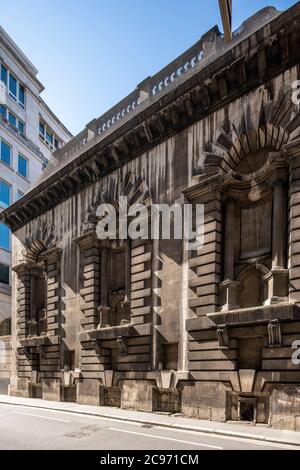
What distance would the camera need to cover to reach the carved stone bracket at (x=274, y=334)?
13.2m

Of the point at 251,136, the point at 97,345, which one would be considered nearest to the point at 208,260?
the point at 251,136

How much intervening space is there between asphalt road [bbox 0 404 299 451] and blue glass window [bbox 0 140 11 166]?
32773mm

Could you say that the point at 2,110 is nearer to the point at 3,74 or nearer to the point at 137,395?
the point at 3,74

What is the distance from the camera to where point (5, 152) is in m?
42.9

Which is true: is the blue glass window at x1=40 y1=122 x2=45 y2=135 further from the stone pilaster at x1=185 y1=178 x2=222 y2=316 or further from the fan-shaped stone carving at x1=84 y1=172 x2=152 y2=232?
the stone pilaster at x1=185 y1=178 x2=222 y2=316

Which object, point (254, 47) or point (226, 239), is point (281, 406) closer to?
point (226, 239)

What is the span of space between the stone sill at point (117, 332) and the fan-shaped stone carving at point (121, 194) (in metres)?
5.75

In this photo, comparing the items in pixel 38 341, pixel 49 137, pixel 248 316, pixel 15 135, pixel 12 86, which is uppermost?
pixel 12 86

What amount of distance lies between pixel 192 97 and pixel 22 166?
33475 millimetres

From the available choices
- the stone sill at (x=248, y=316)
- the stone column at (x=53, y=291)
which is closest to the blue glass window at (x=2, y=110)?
the stone column at (x=53, y=291)

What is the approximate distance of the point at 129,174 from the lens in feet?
68.0

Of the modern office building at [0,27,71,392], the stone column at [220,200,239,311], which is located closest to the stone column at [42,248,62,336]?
the stone column at [220,200,239,311]
